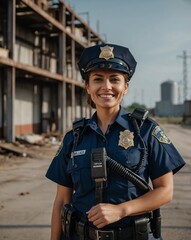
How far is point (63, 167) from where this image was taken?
183 cm

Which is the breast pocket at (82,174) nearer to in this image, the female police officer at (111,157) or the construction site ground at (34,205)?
the female police officer at (111,157)

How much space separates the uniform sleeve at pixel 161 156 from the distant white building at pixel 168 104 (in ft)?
316

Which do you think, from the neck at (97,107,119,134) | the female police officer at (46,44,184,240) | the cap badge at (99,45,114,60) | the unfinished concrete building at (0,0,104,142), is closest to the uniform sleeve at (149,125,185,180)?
the female police officer at (46,44,184,240)

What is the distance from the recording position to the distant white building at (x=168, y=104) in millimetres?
99250

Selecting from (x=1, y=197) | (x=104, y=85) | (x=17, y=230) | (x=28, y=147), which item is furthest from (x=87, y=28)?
(x=104, y=85)

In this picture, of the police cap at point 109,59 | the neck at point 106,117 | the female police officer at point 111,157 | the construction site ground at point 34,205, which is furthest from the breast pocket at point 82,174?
the construction site ground at point 34,205

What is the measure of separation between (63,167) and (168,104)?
337 feet

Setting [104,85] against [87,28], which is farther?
[87,28]

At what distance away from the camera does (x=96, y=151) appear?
61.8 inches

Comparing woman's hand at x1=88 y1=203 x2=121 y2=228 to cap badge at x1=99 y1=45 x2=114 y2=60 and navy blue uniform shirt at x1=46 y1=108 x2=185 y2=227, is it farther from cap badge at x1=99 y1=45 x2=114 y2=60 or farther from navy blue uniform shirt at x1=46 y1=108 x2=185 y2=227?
cap badge at x1=99 y1=45 x2=114 y2=60

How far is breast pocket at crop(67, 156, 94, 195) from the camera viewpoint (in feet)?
5.41

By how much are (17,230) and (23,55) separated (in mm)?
14232

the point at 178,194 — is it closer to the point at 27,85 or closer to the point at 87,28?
the point at 27,85

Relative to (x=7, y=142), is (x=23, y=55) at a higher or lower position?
higher
